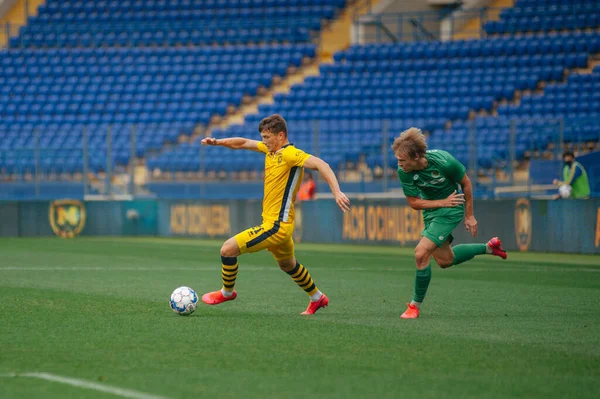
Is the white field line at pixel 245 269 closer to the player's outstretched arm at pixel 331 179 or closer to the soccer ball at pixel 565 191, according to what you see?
the soccer ball at pixel 565 191

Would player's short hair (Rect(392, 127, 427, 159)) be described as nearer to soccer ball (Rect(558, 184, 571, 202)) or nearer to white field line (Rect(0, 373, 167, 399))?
white field line (Rect(0, 373, 167, 399))

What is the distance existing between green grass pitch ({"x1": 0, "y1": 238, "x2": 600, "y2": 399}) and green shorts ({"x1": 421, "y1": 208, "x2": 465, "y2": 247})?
78cm

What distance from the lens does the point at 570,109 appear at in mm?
28016

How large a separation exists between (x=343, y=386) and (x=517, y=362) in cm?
156

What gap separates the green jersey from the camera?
381 inches

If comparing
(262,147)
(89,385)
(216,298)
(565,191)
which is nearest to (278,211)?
(262,147)

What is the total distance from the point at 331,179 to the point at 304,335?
155 centimetres

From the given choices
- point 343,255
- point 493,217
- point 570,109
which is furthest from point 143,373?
point 570,109

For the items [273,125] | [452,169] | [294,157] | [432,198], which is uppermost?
[273,125]

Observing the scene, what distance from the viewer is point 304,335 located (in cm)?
856

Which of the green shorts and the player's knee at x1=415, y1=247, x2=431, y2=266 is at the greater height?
the green shorts

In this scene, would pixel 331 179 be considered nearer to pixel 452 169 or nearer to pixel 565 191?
pixel 452 169

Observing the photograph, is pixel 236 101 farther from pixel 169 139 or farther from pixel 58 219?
pixel 58 219

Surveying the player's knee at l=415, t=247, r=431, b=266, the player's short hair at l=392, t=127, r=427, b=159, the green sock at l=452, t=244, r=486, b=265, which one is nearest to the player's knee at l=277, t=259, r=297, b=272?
the player's knee at l=415, t=247, r=431, b=266
